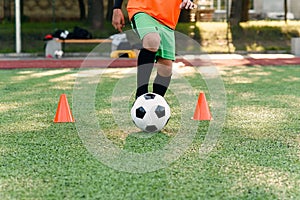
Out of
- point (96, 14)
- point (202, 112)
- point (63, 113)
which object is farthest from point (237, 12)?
point (63, 113)

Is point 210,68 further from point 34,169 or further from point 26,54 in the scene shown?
point 34,169

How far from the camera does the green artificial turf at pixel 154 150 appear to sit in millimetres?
3678

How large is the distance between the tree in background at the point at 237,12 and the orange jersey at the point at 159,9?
16151 mm

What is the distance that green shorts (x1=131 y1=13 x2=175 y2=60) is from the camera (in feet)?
18.9

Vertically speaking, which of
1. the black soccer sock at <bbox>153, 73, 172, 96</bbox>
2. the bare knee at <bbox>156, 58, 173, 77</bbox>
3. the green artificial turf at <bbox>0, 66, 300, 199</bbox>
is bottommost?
the green artificial turf at <bbox>0, 66, 300, 199</bbox>

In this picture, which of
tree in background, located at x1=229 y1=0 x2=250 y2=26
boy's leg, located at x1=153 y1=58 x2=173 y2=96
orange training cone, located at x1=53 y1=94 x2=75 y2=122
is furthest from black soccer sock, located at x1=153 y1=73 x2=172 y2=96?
tree in background, located at x1=229 y1=0 x2=250 y2=26

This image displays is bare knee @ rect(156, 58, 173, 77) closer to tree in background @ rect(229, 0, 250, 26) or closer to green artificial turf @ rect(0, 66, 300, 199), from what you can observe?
green artificial turf @ rect(0, 66, 300, 199)

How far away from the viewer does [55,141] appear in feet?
17.0

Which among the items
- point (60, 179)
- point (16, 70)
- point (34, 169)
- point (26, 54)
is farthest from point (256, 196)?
point (26, 54)

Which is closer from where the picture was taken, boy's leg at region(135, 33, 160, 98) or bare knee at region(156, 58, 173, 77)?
boy's leg at region(135, 33, 160, 98)

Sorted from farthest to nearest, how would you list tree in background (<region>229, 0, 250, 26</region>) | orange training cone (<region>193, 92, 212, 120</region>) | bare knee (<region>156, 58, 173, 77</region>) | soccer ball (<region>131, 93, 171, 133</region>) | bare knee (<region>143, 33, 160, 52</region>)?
tree in background (<region>229, 0, 250, 26</region>), orange training cone (<region>193, 92, 212, 120</region>), bare knee (<region>156, 58, 173, 77</region>), bare knee (<region>143, 33, 160, 52</region>), soccer ball (<region>131, 93, 171, 133</region>)

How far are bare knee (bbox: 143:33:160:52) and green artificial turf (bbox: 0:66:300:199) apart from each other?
0.69 metres

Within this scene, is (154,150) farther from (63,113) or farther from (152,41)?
(63,113)

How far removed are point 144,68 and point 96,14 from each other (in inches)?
639
